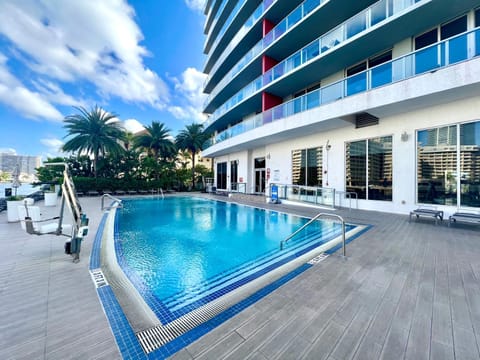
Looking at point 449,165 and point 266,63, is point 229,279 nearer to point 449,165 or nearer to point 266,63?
point 449,165

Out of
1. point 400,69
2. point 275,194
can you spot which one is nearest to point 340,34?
point 400,69

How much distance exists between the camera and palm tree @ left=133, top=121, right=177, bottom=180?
24.2 m

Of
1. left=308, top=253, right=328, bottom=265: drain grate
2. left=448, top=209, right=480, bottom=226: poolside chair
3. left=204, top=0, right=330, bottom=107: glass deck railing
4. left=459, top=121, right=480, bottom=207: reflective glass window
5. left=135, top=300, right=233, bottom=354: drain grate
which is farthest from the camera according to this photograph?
left=204, top=0, right=330, bottom=107: glass deck railing

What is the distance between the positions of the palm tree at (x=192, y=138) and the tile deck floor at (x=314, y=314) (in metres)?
22.8

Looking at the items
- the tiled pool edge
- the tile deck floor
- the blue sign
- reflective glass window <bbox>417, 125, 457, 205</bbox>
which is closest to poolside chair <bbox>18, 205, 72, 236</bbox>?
the tile deck floor

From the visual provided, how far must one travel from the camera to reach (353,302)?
2576mm

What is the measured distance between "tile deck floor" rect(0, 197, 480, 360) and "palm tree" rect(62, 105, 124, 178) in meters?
19.3

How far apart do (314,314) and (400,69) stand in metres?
9.75

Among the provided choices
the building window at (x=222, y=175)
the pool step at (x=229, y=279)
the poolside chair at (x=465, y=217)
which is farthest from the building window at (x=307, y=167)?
the building window at (x=222, y=175)

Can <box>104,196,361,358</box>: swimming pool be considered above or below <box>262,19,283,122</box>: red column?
below

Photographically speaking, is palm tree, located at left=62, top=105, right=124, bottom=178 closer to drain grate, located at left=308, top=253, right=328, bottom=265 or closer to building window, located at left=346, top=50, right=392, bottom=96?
building window, located at left=346, top=50, right=392, bottom=96

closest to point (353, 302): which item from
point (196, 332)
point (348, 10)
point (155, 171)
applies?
point (196, 332)

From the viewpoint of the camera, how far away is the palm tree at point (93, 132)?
19.5 metres

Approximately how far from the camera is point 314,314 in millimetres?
2332
